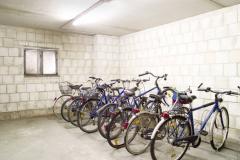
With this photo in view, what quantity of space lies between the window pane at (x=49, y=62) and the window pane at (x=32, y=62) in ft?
0.60

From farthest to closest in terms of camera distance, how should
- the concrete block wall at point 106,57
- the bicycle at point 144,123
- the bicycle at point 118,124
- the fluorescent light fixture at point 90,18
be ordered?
the concrete block wall at point 106,57, the fluorescent light fixture at point 90,18, the bicycle at point 118,124, the bicycle at point 144,123

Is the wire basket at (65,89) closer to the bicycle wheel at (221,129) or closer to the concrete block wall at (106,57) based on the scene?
the concrete block wall at (106,57)

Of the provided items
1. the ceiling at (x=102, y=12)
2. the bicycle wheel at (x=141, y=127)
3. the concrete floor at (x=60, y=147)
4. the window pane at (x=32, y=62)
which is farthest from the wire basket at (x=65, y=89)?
the bicycle wheel at (x=141, y=127)

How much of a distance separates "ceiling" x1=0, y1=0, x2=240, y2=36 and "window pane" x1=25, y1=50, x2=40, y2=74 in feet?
2.56

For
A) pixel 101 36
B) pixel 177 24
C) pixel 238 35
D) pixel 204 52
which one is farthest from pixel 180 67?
pixel 101 36

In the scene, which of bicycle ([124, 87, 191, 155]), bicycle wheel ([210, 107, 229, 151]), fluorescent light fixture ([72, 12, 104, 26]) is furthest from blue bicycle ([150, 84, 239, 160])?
fluorescent light fixture ([72, 12, 104, 26])

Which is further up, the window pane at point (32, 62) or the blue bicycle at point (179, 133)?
the window pane at point (32, 62)

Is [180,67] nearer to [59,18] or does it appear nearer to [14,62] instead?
[59,18]

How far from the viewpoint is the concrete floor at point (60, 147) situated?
293 centimetres

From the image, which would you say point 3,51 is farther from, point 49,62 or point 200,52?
point 200,52

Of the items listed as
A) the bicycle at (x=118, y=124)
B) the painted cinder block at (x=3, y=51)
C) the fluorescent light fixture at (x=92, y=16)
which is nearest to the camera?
the bicycle at (x=118, y=124)

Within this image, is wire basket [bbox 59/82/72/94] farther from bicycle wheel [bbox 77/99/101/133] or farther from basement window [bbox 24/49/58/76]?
bicycle wheel [bbox 77/99/101/133]

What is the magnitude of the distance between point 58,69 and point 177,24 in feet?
11.2

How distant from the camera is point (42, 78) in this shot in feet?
17.7
